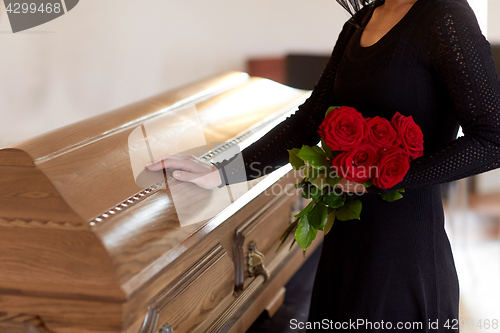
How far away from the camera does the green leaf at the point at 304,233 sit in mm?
1168

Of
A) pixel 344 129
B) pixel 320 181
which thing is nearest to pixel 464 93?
pixel 344 129

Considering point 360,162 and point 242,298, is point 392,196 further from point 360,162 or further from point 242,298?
point 242,298

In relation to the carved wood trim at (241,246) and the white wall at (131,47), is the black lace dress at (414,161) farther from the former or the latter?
the white wall at (131,47)

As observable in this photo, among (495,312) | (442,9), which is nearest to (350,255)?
(442,9)

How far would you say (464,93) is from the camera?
94 cm

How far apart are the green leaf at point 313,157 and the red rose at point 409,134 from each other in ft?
A: 0.59

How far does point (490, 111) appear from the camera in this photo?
3.05 feet

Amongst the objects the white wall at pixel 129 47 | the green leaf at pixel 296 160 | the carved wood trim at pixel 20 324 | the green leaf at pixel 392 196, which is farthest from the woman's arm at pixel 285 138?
the white wall at pixel 129 47

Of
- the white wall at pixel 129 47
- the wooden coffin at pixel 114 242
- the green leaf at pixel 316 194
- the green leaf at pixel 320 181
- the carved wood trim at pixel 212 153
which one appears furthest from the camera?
the white wall at pixel 129 47

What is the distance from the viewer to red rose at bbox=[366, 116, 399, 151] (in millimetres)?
952

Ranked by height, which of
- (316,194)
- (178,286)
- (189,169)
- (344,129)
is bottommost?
(178,286)

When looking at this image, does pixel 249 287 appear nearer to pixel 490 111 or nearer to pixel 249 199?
pixel 249 199

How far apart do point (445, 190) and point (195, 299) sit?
9.06ft

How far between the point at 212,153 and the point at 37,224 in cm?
63
